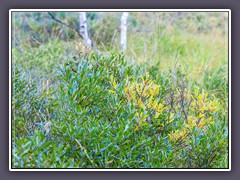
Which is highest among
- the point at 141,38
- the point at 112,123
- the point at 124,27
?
the point at 124,27

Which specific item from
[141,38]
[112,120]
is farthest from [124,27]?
[112,120]

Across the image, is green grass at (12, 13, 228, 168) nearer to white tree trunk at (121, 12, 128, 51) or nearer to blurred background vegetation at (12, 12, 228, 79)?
blurred background vegetation at (12, 12, 228, 79)

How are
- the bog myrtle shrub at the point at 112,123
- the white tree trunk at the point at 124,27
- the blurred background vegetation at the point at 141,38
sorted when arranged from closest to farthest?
the bog myrtle shrub at the point at 112,123 < the blurred background vegetation at the point at 141,38 < the white tree trunk at the point at 124,27

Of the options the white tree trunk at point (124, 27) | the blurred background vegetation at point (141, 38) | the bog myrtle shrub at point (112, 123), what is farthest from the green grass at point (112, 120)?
the white tree trunk at point (124, 27)

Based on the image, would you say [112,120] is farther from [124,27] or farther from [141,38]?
[124,27]

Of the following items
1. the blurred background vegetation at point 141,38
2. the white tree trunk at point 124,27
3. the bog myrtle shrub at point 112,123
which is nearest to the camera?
the bog myrtle shrub at point 112,123

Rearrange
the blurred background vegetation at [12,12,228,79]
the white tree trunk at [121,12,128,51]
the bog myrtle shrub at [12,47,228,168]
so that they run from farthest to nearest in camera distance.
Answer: the white tree trunk at [121,12,128,51] < the blurred background vegetation at [12,12,228,79] < the bog myrtle shrub at [12,47,228,168]

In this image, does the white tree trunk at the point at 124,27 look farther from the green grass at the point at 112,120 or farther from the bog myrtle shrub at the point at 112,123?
the bog myrtle shrub at the point at 112,123

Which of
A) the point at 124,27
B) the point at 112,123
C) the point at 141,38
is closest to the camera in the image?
the point at 112,123

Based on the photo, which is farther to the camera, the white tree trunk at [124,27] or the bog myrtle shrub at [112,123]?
the white tree trunk at [124,27]

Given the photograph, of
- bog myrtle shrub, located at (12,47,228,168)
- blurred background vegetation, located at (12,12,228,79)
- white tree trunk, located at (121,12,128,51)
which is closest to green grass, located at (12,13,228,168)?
bog myrtle shrub, located at (12,47,228,168)
